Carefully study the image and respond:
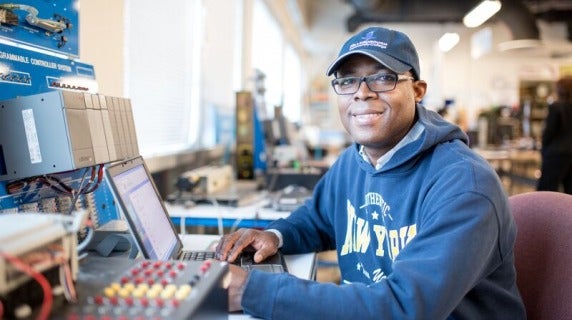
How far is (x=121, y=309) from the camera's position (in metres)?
0.68

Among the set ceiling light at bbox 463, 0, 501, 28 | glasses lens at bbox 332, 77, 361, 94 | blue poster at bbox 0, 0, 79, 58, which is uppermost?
ceiling light at bbox 463, 0, 501, 28

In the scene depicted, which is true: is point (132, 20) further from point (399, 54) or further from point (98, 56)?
point (399, 54)

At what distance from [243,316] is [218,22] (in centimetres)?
282

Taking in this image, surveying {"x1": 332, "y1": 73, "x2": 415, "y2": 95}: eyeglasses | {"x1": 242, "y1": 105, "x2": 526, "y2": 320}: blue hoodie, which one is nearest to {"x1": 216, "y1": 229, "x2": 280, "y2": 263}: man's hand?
{"x1": 242, "y1": 105, "x2": 526, "y2": 320}: blue hoodie

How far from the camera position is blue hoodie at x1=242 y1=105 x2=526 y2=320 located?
2.89ft

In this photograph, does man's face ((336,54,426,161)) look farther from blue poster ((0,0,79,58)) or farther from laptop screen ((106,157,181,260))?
blue poster ((0,0,79,58))

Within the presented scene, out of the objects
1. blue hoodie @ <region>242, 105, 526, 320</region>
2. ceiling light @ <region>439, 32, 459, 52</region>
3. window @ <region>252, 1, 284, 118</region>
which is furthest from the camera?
ceiling light @ <region>439, 32, 459, 52</region>

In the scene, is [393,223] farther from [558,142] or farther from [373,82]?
[558,142]

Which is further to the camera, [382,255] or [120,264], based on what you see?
[382,255]

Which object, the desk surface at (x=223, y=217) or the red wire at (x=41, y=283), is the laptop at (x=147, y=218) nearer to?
the red wire at (x=41, y=283)

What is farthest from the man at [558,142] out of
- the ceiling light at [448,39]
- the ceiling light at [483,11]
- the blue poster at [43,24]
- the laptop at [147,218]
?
the blue poster at [43,24]

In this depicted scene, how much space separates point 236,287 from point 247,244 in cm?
36

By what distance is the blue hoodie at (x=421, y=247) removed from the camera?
881 millimetres

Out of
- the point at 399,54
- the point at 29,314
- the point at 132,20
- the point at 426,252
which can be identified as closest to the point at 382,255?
the point at 426,252
